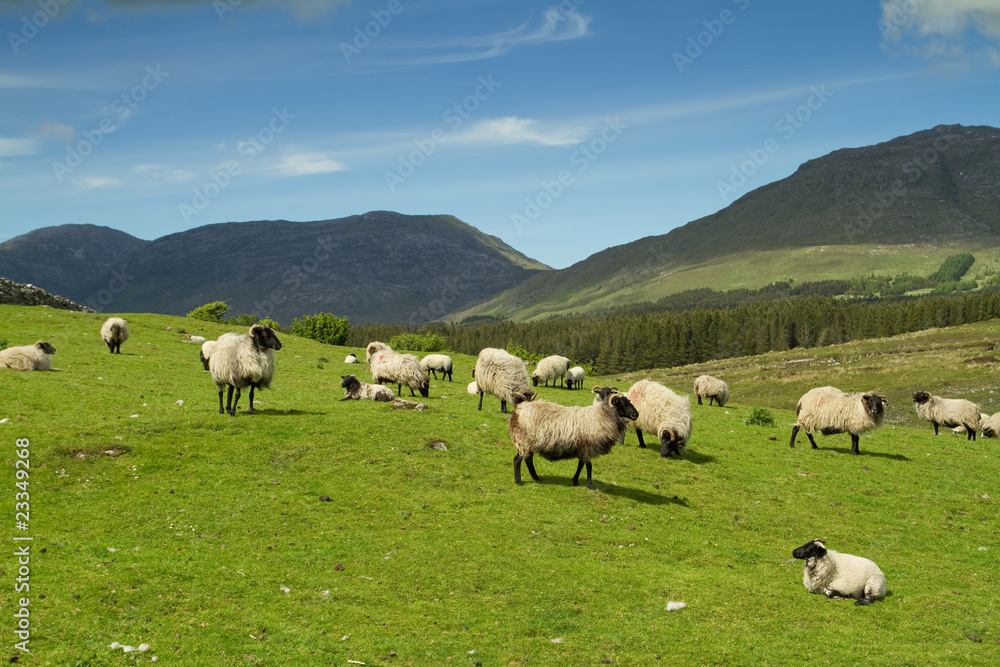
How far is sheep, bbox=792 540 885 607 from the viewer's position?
13.3 metres

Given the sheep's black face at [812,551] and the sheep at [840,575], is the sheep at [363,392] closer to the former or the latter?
the sheep's black face at [812,551]

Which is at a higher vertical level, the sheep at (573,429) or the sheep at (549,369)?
the sheep at (549,369)

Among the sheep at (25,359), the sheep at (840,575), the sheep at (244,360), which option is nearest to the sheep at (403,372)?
the sheep at (244,360)

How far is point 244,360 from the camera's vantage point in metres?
21.6

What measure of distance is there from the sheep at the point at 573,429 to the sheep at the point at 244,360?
951 centimetres

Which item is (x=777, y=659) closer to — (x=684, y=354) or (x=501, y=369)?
(x=501, y=369)

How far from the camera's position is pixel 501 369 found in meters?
28.2

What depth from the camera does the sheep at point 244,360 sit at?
70.9ft

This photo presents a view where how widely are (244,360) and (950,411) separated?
39.1 metres

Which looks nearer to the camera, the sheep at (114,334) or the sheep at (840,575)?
the sheep at (840,575)

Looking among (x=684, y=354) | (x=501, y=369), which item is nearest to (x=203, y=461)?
(x=501, y=369)

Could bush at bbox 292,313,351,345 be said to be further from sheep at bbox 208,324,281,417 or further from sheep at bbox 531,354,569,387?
sheep at bbox 208,324,281,417

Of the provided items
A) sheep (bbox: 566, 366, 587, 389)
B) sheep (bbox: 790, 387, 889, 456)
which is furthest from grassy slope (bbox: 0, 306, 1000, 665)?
sheep (bbox: 566, 366, 587, 389)

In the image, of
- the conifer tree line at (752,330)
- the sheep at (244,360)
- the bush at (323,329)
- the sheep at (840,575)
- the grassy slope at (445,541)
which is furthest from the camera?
the conifer tree line at (752,330)
